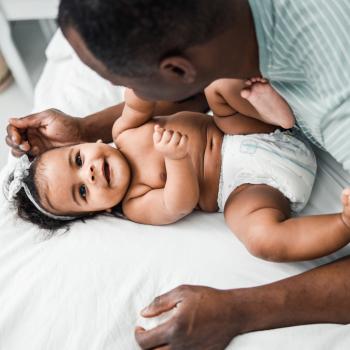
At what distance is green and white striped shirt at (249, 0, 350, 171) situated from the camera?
2.28 feet

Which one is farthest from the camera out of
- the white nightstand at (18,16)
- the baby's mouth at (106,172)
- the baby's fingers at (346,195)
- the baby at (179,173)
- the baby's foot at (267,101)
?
the white nightstand at (18,16)

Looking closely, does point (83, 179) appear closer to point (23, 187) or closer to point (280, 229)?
point (23, 187)

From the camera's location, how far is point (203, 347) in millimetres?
822

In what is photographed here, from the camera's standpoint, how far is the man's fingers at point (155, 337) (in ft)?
2.71

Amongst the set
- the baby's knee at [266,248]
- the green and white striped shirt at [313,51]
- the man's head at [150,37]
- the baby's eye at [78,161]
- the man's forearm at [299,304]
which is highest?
the man's head at [150,37]

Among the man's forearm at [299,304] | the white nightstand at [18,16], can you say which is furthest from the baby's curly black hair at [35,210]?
the white nightstand at [18,16]

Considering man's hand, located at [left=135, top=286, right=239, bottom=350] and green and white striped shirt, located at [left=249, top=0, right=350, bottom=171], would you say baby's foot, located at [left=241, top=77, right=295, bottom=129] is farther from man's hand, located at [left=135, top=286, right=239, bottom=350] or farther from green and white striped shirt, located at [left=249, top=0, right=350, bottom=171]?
man's hand, located at [left=135, top=286, right=239, bottom=350]

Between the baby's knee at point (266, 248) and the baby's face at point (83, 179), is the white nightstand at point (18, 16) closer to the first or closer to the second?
the baby's face at point (83, 179)

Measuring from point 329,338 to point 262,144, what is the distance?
0.42m

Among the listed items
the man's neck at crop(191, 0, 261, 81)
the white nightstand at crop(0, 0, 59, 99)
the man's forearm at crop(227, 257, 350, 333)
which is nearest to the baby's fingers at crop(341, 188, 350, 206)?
the man's forearm at crop(227, 257, 350, 333)

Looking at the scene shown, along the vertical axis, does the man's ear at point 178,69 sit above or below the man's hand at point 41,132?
above

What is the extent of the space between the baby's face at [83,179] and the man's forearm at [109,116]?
0.39ft

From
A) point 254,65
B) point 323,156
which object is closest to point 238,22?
point 254,65

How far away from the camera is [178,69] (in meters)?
0.68
